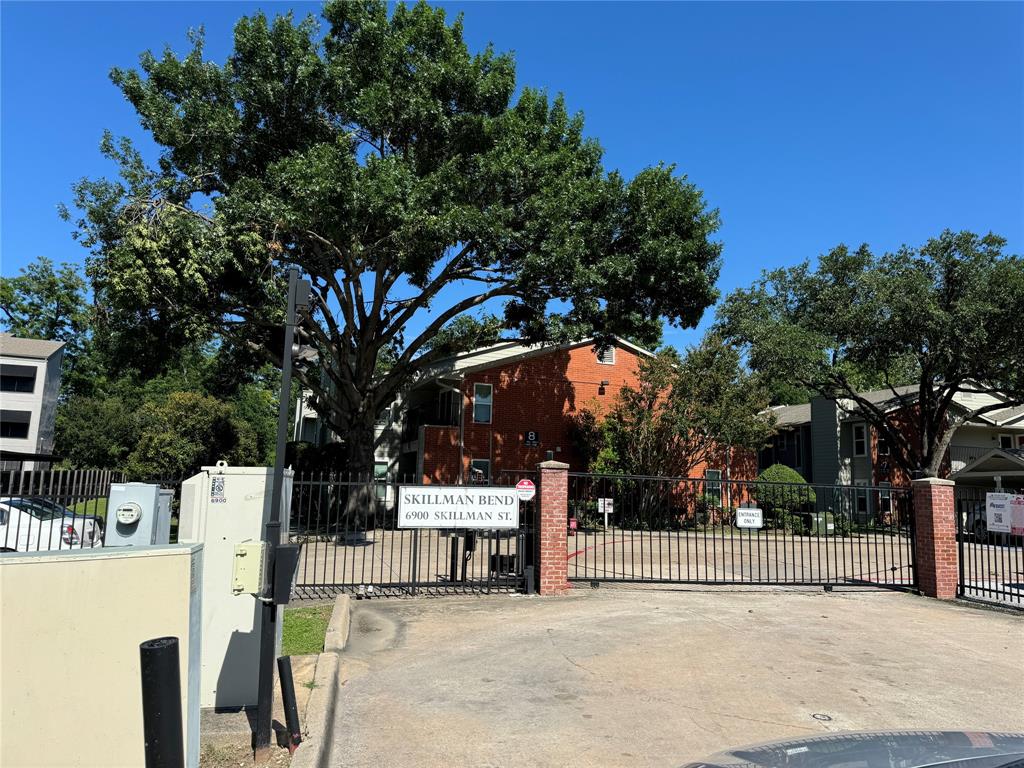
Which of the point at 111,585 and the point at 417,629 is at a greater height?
the point at 111,585

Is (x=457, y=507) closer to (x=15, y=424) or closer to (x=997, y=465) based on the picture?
(x=997, y=465)

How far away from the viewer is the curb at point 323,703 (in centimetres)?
459

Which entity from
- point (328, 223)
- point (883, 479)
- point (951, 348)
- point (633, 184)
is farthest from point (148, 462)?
point (883, 479)

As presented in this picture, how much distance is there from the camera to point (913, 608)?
11.4 metres

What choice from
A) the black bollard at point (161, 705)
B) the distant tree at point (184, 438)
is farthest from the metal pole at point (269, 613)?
the distant tree at point (184, 438)

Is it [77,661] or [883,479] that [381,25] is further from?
[883,479]

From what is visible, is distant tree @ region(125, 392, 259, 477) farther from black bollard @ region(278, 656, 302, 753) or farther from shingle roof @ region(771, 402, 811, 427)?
shingle roof @ region(771, 402, 811, 427)

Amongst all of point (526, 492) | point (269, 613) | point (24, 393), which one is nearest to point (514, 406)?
point (526, 492)

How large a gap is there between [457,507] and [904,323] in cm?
2416

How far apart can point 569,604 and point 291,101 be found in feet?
53.6

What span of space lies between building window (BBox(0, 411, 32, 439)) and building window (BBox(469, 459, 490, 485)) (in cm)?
2974

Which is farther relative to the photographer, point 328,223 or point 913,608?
point 328,223

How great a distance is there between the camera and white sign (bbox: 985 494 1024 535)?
11.8m

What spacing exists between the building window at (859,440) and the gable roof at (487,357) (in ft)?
47.3
